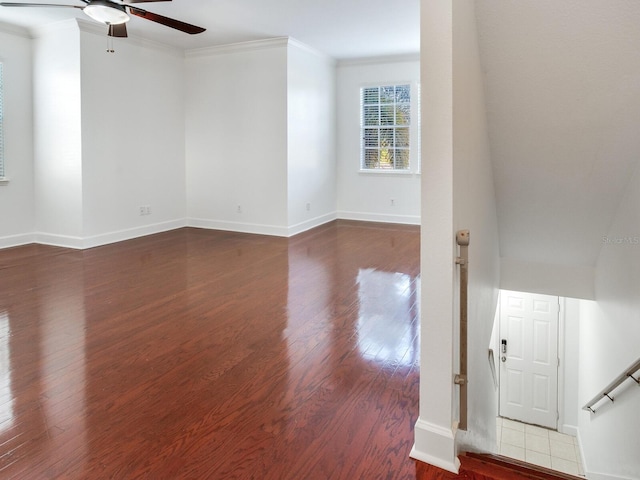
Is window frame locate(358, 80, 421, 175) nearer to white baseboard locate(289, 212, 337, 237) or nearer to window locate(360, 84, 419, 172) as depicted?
window locate(360, 84, 419, 172)

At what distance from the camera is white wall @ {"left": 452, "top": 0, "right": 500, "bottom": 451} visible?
1784 mm

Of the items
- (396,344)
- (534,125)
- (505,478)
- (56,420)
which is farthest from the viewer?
(396,344)

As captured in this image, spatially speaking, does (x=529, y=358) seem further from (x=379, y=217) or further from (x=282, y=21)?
(x=282, y=21)

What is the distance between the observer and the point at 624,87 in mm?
2289

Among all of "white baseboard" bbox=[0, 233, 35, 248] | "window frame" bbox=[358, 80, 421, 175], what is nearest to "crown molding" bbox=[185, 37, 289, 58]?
"window frame" bbox=[358, 80, 421, 175]

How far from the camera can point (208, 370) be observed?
8.32 feet

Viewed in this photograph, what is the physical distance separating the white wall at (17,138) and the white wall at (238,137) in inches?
84.1

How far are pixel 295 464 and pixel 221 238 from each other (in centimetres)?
505

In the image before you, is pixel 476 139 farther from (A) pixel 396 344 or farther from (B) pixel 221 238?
(B) pixel 221 238

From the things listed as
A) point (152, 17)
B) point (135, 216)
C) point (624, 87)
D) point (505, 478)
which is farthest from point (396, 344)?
point (135, 216)

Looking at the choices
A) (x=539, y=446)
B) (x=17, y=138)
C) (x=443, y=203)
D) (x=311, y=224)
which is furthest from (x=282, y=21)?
(x=539, y=446)

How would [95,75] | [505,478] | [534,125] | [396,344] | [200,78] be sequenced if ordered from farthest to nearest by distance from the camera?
1. [200,78]
2. [95,75]
3. [396,344]
4. [534,125]
5. [505,478]

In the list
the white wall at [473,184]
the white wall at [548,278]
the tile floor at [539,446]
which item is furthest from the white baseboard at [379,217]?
the white wall at [473,184]

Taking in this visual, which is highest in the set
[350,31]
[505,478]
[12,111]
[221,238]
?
[350,31]
